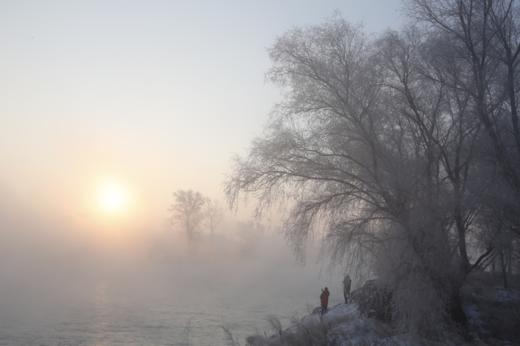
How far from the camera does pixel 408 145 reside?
647 inches

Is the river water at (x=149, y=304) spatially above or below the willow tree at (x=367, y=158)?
below

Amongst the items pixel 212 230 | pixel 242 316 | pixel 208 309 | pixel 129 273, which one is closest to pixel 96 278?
pixel 129 273

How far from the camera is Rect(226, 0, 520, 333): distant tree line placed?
1438 cm

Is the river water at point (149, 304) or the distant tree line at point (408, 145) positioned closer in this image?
the distant tree line at point (408, 145)

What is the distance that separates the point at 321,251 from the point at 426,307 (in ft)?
12.8

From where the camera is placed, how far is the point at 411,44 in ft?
53.5

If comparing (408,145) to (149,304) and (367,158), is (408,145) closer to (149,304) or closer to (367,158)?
(367,158)

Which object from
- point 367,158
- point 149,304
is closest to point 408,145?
point 367,158

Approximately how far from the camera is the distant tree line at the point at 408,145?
1438cm

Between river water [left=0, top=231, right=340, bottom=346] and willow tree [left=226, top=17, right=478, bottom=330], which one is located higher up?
willow tree [left=226, top=17, right=478, bottom=330]

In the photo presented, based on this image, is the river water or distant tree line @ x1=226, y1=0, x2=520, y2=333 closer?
distant tree line @ x1=226, y1=0, x2=520, y2=333

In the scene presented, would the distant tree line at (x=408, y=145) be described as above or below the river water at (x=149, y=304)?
above

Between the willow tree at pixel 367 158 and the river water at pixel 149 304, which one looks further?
the river water at pixel 149 304

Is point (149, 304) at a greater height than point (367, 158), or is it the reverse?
point (367, 158)
